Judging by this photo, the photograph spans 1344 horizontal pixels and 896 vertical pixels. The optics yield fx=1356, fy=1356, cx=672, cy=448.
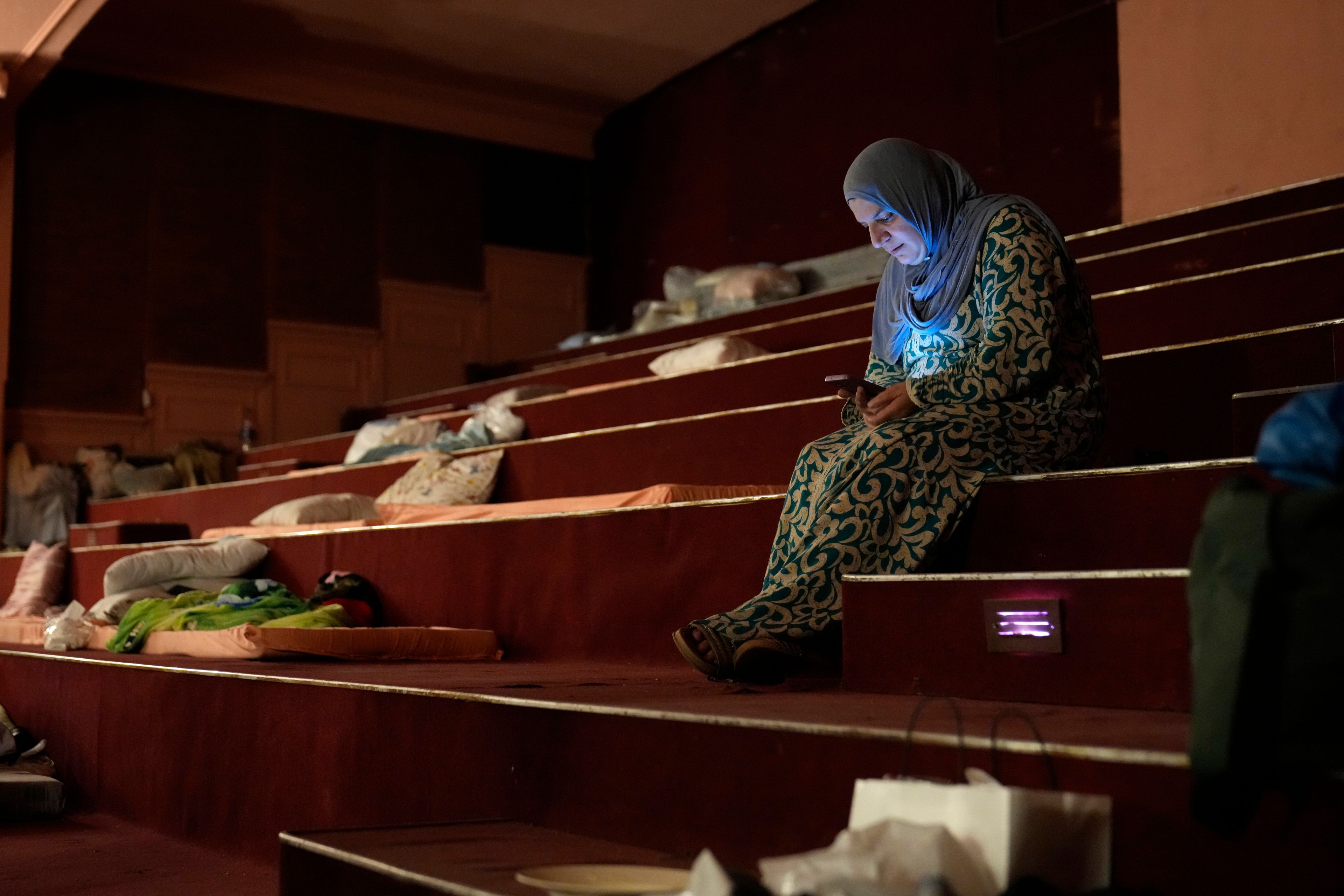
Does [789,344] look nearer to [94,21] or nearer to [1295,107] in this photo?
[1295,107]

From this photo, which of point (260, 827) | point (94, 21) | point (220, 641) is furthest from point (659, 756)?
point (94, 21)

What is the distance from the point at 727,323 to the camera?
4730 millimetres

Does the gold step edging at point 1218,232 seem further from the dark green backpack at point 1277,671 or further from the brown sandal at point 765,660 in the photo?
the dark green backpack at point 1277,671

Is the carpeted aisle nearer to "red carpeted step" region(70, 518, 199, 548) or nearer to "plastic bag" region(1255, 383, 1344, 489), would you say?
"plastic bag" region(1255, 383, 1344, 489)

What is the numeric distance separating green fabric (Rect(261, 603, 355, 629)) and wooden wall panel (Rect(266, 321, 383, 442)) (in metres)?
3.57

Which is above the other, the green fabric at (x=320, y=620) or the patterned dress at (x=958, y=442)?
the patterned dress at (x=958, y=442)

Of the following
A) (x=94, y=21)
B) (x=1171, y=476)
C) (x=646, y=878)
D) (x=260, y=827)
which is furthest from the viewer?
(x=94, y=21)

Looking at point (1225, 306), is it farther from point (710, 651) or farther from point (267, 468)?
point (267, 468)

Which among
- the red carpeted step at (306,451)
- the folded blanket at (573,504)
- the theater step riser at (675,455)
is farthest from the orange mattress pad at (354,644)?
the red carpeted step at (306,451)

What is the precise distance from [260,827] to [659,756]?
1033mm

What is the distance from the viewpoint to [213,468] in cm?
584

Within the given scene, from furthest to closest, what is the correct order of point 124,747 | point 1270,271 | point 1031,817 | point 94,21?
point 94,21 < point 124,747 < point 1270,271 < point 1031,817

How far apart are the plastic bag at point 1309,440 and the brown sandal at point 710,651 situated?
924mm

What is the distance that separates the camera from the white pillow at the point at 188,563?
3.46 metres
